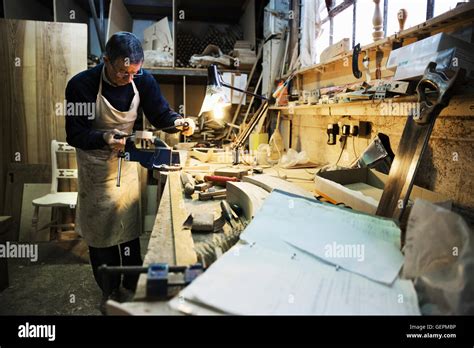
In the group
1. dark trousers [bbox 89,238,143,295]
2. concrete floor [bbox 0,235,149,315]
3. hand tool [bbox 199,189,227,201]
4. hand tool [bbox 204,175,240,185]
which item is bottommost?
concrete floor [bbox 0,235,149,315]

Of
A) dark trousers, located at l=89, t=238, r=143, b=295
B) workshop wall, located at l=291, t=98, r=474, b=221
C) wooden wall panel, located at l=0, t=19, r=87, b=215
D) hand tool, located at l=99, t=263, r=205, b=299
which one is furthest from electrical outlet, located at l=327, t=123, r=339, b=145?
wooden wall panel, located at l=0, t=19, r=87, b=215

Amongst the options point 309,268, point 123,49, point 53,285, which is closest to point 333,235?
point 309,268

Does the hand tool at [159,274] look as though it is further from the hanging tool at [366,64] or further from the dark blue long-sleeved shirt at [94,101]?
the hanging tool at [366,64]

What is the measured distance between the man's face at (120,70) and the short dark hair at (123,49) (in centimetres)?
2

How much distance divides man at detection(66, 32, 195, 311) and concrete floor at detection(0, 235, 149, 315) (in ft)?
1.33

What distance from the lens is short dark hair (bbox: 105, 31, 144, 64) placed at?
2.12m

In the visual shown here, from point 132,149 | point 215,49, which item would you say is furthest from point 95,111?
point 215,49

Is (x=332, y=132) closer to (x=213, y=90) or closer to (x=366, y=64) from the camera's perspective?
(x=366, y=64)

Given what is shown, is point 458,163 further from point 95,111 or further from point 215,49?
point 215,49

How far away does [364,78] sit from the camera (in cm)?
256

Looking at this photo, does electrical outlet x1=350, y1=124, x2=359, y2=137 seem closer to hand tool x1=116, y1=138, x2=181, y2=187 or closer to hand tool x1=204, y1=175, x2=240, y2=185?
hand tool x1=204, y1=175, x2=240, y2=185

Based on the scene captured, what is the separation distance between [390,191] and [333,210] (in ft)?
1.17
